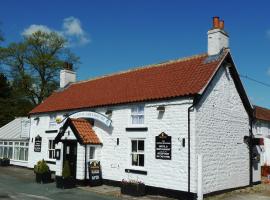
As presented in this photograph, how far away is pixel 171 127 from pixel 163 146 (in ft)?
3.30

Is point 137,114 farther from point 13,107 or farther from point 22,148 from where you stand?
point 13,107

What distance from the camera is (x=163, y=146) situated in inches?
678

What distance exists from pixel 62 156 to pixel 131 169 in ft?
15.6

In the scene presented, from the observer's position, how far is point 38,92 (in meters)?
49.4

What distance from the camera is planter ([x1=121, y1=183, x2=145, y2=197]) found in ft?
55.3

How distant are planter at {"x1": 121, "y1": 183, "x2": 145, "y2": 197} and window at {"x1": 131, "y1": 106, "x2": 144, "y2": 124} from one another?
335 cm

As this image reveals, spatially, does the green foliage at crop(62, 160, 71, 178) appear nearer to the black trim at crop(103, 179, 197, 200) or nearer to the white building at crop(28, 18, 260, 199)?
the white building at crop(28, 18, 260, 199)

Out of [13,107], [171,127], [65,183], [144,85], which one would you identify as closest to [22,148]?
[65,183]

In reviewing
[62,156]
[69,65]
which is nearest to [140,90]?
[62,156]

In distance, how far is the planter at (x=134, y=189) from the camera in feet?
55.3

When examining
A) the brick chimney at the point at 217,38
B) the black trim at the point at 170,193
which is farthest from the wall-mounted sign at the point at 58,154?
the brick chimney at the point at 217,38

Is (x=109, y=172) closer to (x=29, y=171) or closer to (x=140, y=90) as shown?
(x=140, y=90)

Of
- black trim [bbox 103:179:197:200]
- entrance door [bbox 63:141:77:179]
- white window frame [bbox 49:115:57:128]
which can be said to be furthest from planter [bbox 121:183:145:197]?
white window frame [bbox 49:115:57:128]

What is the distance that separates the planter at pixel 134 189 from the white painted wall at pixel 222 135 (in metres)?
2.91
